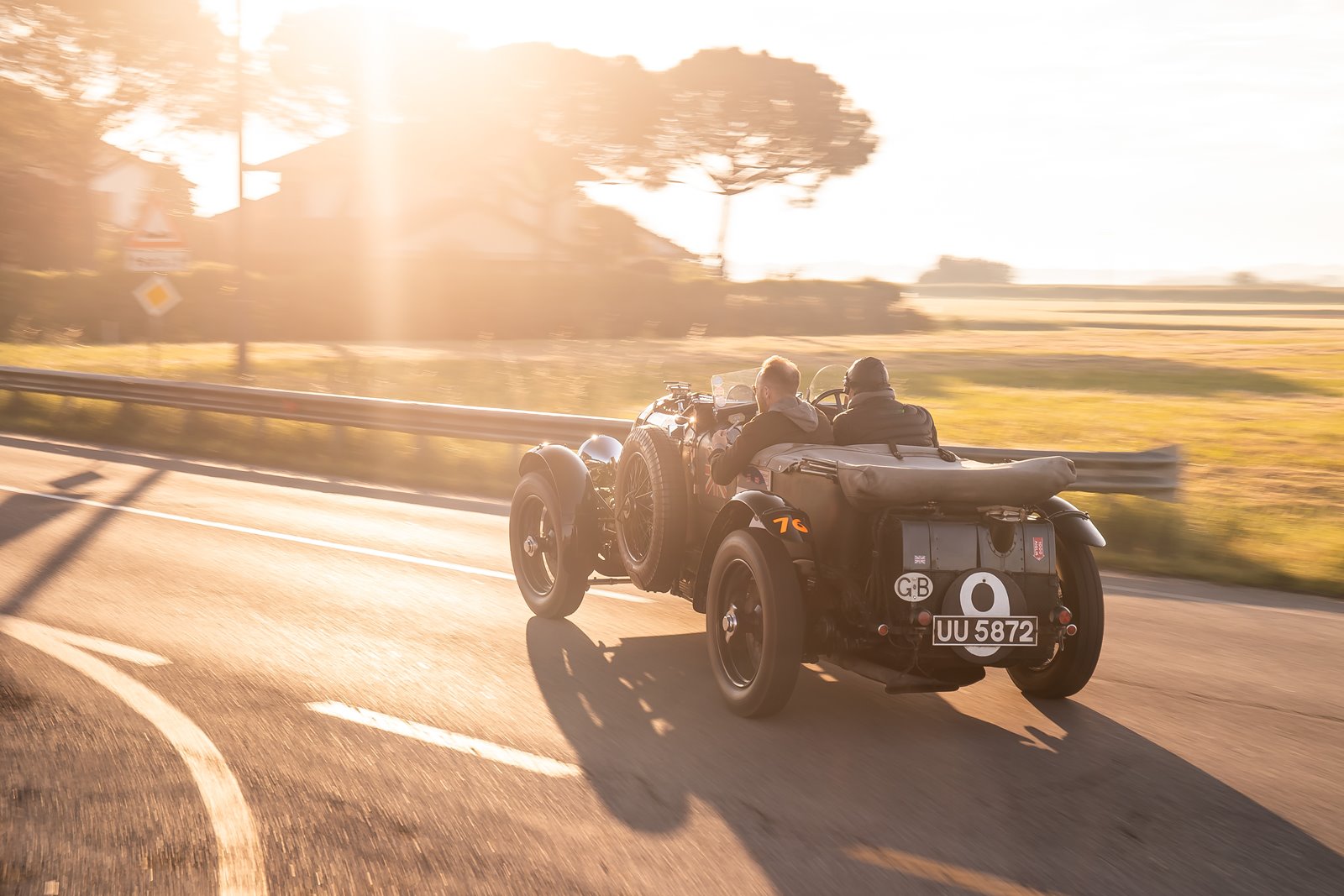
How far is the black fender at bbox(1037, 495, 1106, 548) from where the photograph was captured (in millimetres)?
5602

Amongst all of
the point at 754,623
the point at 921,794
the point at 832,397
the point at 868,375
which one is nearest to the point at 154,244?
the point at 832,397

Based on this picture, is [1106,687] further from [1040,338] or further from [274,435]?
[1040,338]

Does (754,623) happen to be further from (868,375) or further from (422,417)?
(422,417)

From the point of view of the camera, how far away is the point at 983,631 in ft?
16.7

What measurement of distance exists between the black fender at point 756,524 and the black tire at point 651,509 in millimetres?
300

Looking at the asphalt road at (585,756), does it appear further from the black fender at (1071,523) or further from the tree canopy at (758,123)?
the tree canopy at (758,123)

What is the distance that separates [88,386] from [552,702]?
542 inches

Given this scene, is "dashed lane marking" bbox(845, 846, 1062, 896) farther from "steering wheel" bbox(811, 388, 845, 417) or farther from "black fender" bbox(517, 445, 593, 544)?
"black fender" bbox(517, 445, 593, 544)

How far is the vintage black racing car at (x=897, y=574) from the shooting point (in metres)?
5.09

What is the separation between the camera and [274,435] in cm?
1627

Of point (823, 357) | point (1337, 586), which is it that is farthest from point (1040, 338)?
point (1337, 586)

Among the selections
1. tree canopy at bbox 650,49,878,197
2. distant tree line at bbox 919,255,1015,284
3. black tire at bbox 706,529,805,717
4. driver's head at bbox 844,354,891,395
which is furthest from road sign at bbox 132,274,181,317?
distant tree line at bbox 919,255,1015,284

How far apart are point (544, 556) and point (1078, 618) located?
3.33 meters

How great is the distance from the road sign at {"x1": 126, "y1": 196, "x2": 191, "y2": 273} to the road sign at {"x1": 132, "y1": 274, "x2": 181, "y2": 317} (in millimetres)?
437
